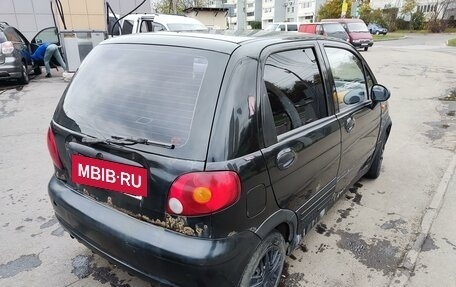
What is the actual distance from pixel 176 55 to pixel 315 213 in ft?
5.02

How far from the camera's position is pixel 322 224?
333cm

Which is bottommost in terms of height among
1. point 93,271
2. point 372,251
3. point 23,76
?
point 372,251

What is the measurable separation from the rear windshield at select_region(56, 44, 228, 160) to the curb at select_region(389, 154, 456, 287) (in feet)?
6.23

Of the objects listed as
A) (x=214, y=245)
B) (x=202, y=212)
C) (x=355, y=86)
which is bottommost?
(x=214, y=245)

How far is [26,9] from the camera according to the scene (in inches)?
691

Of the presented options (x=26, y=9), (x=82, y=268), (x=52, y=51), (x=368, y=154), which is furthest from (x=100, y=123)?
(x=26, y=9)

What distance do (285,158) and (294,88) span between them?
54cm

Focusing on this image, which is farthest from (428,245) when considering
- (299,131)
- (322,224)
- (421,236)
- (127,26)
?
(127,26)

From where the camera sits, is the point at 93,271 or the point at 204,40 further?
the point at 93,271

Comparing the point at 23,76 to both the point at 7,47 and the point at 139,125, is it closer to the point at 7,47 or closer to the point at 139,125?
the point at 7,47

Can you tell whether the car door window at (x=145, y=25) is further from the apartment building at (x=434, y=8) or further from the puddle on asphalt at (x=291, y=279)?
the apartment building at (x=434, y=8)

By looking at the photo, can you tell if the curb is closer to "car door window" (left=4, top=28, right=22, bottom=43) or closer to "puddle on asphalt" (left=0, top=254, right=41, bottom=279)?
"puddle on asphalt" (left=0, top=254, right=41, bottom=279)

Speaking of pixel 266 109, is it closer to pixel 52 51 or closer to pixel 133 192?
pixel 133 192

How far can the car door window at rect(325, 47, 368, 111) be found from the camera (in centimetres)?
287
